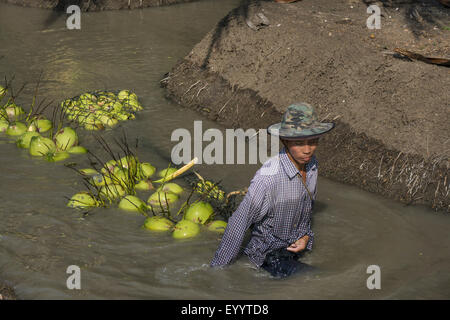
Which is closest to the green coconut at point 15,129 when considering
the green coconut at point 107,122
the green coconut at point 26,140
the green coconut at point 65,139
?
the green coconut at point 26,140

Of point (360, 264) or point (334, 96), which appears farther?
point (334, 96)

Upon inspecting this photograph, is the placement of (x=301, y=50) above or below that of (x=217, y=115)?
above

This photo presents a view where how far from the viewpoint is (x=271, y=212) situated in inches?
174

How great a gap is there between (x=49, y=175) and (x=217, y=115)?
8.79 feet

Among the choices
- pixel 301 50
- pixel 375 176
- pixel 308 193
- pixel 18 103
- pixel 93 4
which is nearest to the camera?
pixel 308 193

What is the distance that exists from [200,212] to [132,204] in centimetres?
72

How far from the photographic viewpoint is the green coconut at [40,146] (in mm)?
6895

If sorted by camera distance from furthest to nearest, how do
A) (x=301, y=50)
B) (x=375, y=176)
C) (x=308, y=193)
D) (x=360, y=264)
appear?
(x=301, y=50)
(x=375, y=176)
(x=360, y=264)
(x=308, y=193)

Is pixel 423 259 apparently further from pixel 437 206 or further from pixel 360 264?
pixel 437 206

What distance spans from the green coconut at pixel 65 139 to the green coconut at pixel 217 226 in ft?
8.19

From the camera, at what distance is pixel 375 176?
6.61m

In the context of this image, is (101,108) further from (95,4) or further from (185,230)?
(95,4)

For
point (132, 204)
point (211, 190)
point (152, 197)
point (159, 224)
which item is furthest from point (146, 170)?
point (159, 224)

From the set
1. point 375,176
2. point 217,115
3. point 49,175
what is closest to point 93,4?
point 217,115
